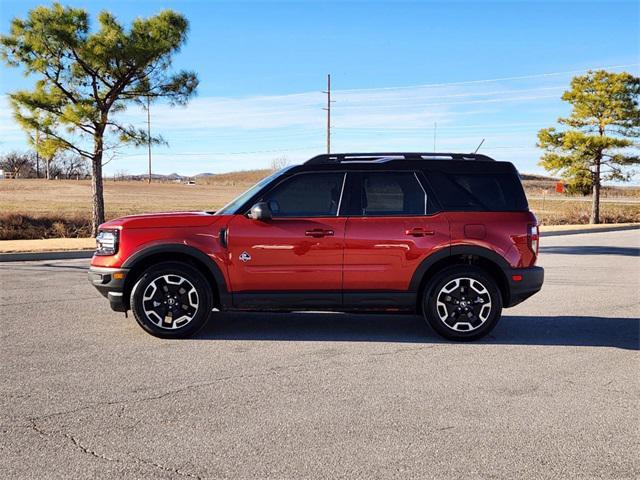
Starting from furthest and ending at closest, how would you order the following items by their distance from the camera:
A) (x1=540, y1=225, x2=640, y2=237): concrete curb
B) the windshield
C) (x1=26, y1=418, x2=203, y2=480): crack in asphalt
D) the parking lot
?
(x1=540, y1=225, x2=640, y2=237): concrete curb < the windshield < the parking lot < (x1=26, y1=418, x2=203, y2=480): crack in asphalt

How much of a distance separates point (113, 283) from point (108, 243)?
1.39ft

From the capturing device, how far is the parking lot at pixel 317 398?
11.1ft

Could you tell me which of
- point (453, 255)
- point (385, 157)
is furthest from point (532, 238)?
point (385, 157)

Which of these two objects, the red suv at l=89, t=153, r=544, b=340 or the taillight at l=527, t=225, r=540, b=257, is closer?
the red suv at l=89, t=153, r=544, b=340

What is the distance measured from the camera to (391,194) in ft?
20.5

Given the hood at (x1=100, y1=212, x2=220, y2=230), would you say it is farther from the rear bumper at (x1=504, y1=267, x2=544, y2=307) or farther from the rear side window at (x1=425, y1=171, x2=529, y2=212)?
the rear bumper at (x1=504, y1=267, x2=544, y2=307)

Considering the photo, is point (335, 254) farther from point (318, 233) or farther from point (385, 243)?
point (385, 243)

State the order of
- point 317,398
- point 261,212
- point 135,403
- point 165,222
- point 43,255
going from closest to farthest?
point 135,403
point 317,398
point 261,212
point 165,222
point 43,255

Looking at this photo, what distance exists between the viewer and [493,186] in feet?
20.6

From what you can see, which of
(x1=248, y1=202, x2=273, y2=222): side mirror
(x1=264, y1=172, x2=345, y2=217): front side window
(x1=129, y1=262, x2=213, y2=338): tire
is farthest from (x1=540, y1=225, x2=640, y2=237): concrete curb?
(x1=129, y1=262, x2=213, y2=338): tire

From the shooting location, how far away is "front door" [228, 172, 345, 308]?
604 centimetres

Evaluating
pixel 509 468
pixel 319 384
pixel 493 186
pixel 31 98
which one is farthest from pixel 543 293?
pixel 31 98

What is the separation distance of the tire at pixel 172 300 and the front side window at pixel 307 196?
3.61ft

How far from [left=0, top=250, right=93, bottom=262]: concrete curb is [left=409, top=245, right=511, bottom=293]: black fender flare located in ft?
35.3
